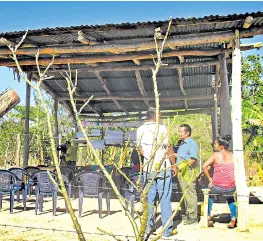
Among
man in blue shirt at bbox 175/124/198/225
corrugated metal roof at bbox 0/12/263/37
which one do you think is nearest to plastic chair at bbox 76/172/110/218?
man in blue shirt at bbox 175/124/198/225

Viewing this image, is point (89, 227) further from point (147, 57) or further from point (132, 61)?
point (132, 61)

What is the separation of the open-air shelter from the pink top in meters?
0.19

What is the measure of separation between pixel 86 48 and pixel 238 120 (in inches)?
132

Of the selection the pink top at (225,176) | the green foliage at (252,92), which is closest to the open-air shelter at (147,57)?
the pink top at (225,176)

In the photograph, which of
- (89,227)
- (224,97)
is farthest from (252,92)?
(89,227)

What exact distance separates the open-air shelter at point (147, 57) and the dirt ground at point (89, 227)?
3.35 feet

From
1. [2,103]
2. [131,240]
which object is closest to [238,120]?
[131,240]

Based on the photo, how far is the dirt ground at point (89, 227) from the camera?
5.23 m

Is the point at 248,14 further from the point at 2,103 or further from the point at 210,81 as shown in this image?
the point at 210,81

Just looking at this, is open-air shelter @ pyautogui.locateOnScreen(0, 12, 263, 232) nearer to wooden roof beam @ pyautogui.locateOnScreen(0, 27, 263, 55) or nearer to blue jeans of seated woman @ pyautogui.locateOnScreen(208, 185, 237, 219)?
wooden roof beam @ pyautogui.locateOnScreen(0, 27, 263, 55)

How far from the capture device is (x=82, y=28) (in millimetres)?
6602

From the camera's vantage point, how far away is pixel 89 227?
5.85m

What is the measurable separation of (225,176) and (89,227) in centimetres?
226

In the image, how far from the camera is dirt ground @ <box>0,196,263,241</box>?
17.2ft
